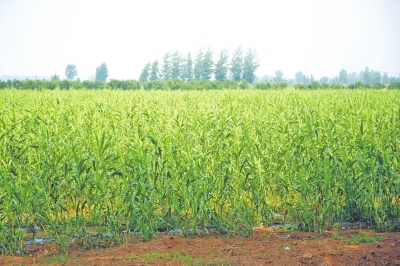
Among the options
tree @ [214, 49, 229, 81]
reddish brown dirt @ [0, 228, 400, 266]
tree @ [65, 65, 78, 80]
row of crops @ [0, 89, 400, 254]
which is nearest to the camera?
reddish brown dirt @ [0, 228, 400, 266]

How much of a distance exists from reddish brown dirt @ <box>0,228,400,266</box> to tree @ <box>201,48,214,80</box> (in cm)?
10102

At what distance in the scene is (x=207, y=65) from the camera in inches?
4200

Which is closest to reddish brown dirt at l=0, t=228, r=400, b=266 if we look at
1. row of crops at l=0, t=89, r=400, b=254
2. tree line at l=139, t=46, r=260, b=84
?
row of crops at l=0, t=89, r=400, b=254

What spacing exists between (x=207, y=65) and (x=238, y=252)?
4019 inches

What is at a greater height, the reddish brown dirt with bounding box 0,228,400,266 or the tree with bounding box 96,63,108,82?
the tree with bounding box 96,63,108,82

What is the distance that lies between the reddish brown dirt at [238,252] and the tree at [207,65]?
101 metres

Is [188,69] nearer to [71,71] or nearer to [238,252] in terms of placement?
[71,71]

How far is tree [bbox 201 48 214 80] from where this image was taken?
106688 millimetres

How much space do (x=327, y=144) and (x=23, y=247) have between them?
480cm

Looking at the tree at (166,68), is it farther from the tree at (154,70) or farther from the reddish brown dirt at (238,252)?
the reddish brown dirt at (238,252)

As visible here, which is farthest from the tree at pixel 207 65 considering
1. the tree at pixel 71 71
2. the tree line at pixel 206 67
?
the tree at pixel 71 71

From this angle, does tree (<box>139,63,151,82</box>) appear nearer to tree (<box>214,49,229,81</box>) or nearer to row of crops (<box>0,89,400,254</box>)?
tree (<box>214,49,229,81</box>)

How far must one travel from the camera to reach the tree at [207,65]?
107 meters

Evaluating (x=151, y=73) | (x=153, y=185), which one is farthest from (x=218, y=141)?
(x=151, y=73)
